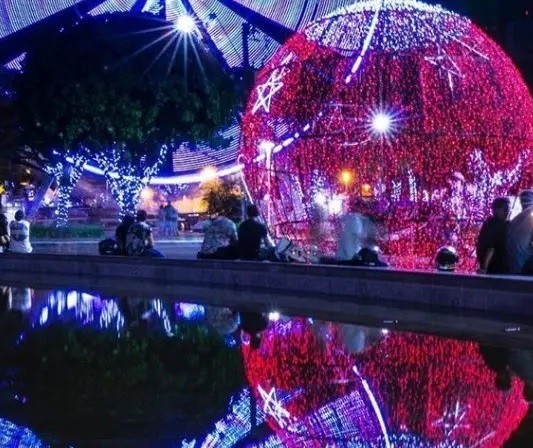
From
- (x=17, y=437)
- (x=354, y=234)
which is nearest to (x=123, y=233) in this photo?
(x=354, y=234)

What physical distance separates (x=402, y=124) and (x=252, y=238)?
3.41 meters

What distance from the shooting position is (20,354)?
880 centimetres

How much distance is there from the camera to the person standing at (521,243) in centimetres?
1109

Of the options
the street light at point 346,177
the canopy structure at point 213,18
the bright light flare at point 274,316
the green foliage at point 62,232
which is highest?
the canopy structure at point 213,18

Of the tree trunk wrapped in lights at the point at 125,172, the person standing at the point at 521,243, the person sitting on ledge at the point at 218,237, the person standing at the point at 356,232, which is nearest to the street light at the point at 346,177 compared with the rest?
the person standing at the point at 356,232

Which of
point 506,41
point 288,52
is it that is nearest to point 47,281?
point 288,52

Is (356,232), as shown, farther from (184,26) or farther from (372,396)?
(184,26)

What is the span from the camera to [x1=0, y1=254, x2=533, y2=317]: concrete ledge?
35.3 feet

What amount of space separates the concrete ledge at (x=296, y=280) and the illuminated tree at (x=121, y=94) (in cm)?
1062

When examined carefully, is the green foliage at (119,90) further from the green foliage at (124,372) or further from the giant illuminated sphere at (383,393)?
the giant illuminated sphere at (383,393)

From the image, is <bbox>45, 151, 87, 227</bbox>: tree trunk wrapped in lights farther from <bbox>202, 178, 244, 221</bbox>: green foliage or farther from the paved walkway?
<bbox>202, 178, 244, 221</bbox>: green foliage

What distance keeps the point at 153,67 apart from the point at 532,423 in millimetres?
25470

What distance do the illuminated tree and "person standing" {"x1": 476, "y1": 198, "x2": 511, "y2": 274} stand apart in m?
18.9

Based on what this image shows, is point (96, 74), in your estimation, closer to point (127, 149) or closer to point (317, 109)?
point (127, 149)
